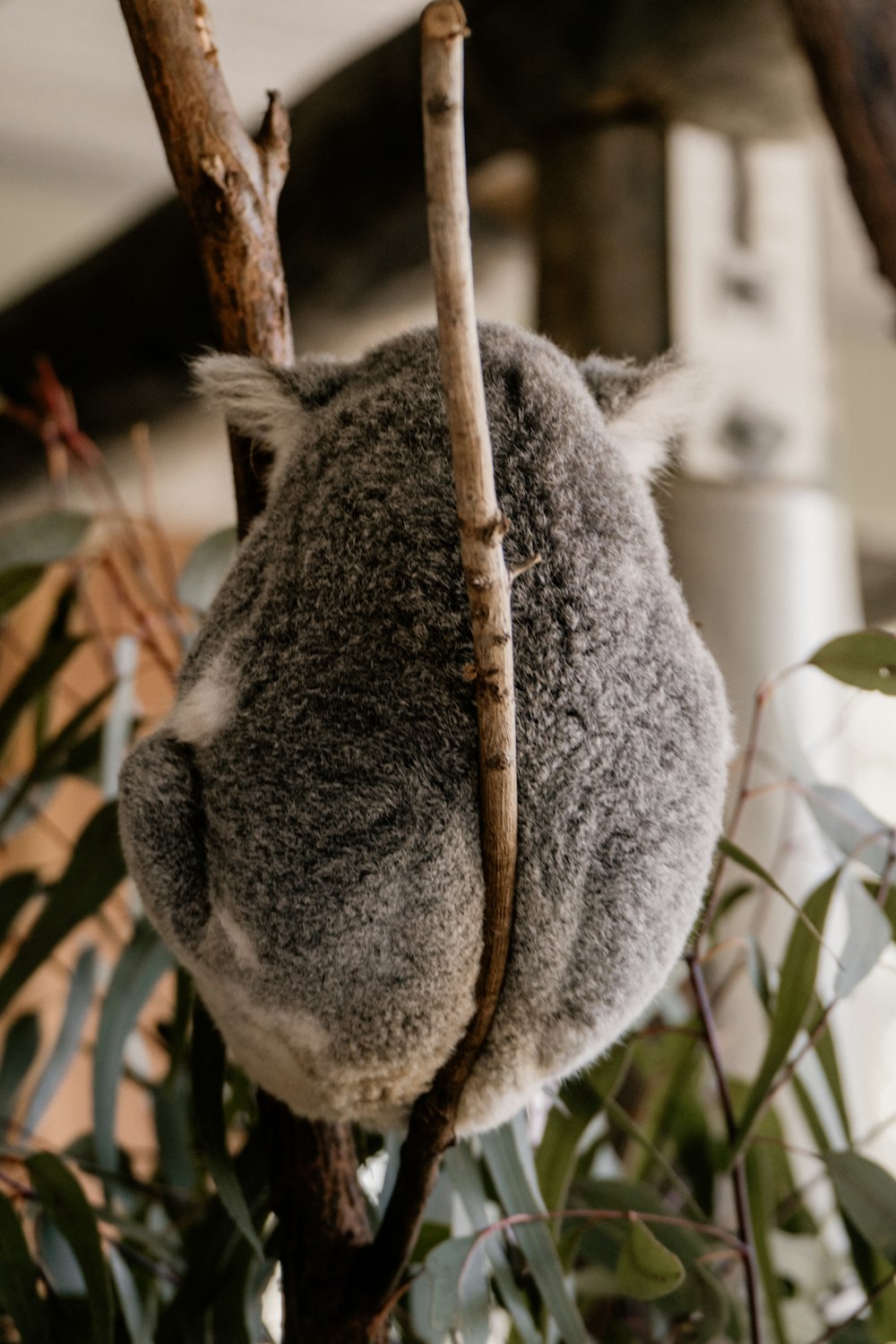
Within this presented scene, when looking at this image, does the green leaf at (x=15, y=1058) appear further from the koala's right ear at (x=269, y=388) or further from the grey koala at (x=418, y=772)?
the koala's right ear at (x=269, y=388)

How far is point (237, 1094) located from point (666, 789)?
2.12 ft

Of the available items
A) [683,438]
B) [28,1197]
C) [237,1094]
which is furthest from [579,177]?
[28,1197]

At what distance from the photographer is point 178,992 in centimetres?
139

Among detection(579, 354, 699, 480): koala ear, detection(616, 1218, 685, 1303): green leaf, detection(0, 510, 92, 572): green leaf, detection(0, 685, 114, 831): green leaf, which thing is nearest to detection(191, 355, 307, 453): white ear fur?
detection(579, 354, 699, 480): koala ear

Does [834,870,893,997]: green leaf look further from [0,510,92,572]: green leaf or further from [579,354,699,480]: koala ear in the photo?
[0,510,92,572]: green leaf

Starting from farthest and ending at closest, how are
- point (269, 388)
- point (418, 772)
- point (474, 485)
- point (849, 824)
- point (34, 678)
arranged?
point (34, 678) < point (849, 824) < point (269, 388) < point (418, 772) < point (474, 485)

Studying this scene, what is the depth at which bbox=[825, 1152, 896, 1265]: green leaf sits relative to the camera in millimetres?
1211

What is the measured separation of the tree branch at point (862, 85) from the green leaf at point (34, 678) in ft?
3.61

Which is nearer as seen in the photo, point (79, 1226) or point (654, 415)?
point (654, 415)

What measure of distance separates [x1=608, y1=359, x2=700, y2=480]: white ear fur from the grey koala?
9 cm

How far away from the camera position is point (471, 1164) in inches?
47.9

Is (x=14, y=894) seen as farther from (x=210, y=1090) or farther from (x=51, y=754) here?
(x=210, y=1090)

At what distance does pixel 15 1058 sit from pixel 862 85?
1.62m

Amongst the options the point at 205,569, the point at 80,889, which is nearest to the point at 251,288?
the point at 205,569
